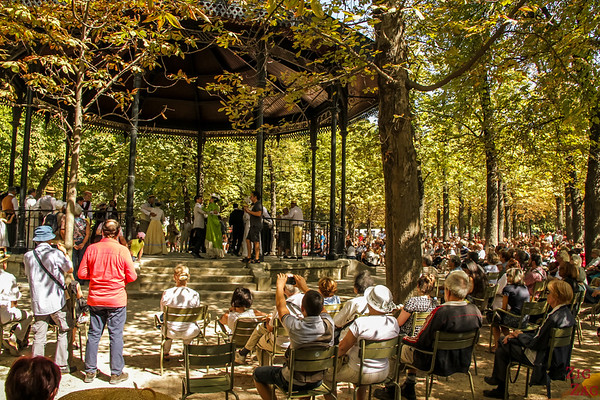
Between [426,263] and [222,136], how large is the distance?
1073 cm

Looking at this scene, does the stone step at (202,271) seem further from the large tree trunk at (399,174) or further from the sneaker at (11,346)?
the large tree trunk at (399,174)

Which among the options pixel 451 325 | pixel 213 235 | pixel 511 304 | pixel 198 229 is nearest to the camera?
pixel 451 325

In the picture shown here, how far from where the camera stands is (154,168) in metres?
24.5

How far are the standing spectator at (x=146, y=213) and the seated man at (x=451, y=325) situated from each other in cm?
992

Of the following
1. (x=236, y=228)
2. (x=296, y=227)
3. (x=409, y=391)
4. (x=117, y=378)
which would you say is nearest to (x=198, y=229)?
(x=236, y=228)

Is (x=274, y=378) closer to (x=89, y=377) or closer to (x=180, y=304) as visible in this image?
(x=180, y=304)

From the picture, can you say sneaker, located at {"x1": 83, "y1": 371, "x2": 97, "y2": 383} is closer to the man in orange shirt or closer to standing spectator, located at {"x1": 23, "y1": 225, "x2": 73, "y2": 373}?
the man in orange shirt

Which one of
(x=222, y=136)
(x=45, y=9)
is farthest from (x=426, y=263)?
(x=222, y=136)

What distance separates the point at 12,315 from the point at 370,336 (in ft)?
14.9

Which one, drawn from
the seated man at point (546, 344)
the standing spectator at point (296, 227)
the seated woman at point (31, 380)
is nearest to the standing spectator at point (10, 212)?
the standing spectator at point (296, 227)

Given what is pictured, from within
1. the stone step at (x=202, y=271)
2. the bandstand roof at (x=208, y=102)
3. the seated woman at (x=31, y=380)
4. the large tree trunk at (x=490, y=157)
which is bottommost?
the stone step at (x=202, y=271)

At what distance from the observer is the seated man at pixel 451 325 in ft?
15.7

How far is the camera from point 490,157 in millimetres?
14961

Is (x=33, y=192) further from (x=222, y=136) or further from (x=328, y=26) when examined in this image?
(x=328, y=26)
